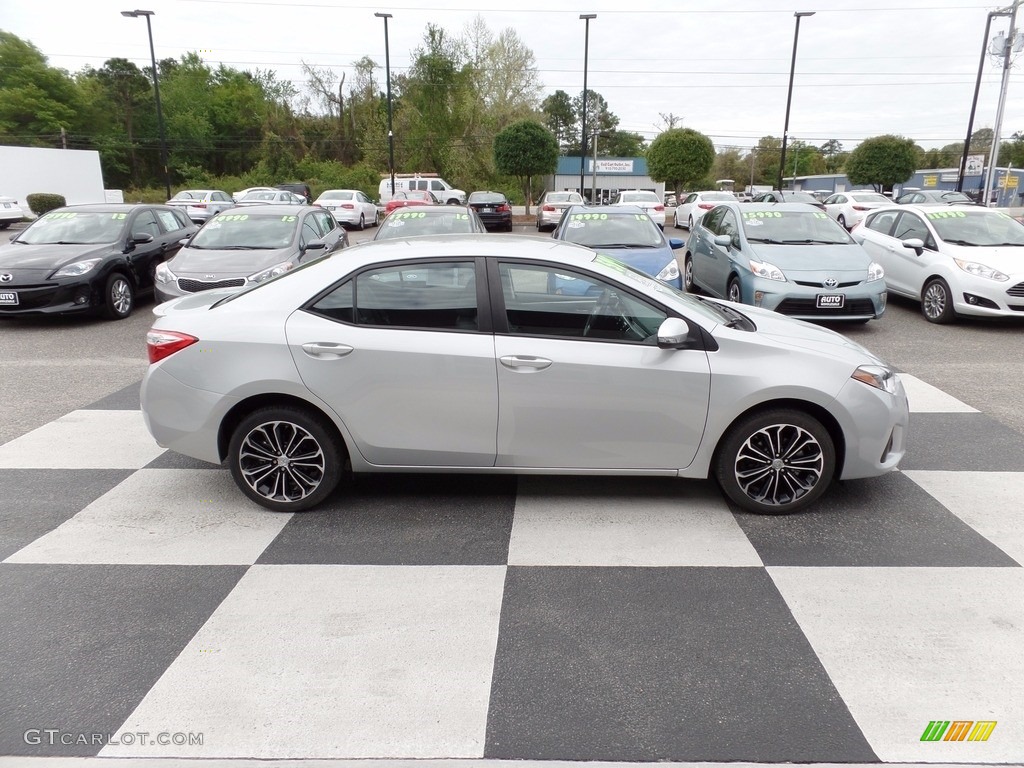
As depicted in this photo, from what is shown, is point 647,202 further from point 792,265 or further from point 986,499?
point 986,499

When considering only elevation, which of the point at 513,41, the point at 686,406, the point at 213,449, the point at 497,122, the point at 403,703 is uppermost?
the point at 513,41

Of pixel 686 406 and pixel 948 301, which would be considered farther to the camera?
pixel 948 301

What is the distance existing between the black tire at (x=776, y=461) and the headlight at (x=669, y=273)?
216 inches

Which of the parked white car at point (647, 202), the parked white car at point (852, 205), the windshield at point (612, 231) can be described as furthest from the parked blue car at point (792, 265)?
the parked white car at point (852, 205)

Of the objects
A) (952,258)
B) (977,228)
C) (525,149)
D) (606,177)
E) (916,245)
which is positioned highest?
(525,149)

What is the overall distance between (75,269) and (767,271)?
9.06 meters

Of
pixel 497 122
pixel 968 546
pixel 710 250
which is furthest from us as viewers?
pixel 497 122

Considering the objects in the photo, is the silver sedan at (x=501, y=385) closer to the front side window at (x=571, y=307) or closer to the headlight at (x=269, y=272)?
the front side window at (x=571, y=307)

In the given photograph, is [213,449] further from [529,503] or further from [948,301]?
[948,301]

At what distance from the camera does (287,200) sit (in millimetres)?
28031

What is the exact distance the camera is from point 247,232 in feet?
33.7

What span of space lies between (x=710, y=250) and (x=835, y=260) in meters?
2.05

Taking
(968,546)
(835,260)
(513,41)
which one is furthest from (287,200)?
(513,41)

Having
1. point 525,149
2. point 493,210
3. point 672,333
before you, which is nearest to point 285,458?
point 672,333
